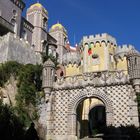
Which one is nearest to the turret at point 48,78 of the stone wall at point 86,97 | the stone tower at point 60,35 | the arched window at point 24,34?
the stone wall at point 86,97

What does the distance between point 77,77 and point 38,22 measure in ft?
85.0

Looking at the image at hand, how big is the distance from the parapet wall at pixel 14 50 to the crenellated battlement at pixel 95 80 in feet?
28.6

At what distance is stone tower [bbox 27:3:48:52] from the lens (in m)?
50.2

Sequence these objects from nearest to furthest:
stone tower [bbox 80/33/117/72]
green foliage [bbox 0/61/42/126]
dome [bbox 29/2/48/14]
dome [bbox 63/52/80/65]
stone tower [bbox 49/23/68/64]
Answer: green foliage [bbox 0/61/42/126] < stone tower [bbox 80/33/117/72] < dome [bbox 63/52/80/65] < dome [bbox 29/2/48/14] < stone tower [bbox 49/23/68/64]

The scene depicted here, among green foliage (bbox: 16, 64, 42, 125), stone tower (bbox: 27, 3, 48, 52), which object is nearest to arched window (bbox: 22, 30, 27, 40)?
stone tower (bbox: 27, 3, 48, 52)

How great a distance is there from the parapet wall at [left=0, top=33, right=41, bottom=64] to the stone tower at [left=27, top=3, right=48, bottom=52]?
40.0 ft

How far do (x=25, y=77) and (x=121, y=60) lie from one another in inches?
727

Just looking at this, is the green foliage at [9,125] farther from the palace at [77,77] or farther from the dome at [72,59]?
the dome at [72,59]

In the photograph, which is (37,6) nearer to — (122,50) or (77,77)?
(122,50)

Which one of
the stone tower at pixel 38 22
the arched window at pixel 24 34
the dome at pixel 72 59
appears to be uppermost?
the stone tower at pixel 38 22

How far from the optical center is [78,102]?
27375 mm

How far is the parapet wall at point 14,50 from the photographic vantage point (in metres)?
34.0

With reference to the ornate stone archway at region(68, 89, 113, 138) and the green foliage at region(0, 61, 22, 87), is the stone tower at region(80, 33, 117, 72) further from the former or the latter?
the ornate stone archway at region(68, 89, 113, 138)

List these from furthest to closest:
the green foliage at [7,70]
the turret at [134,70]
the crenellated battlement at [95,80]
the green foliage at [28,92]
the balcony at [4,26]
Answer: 1. the balcony at [4,26]
2. the green foliage at [7,70]
3. the green foliage at [28,92]
4. the crenellated battlement at [95,80]
5. the turret at [134,70]
